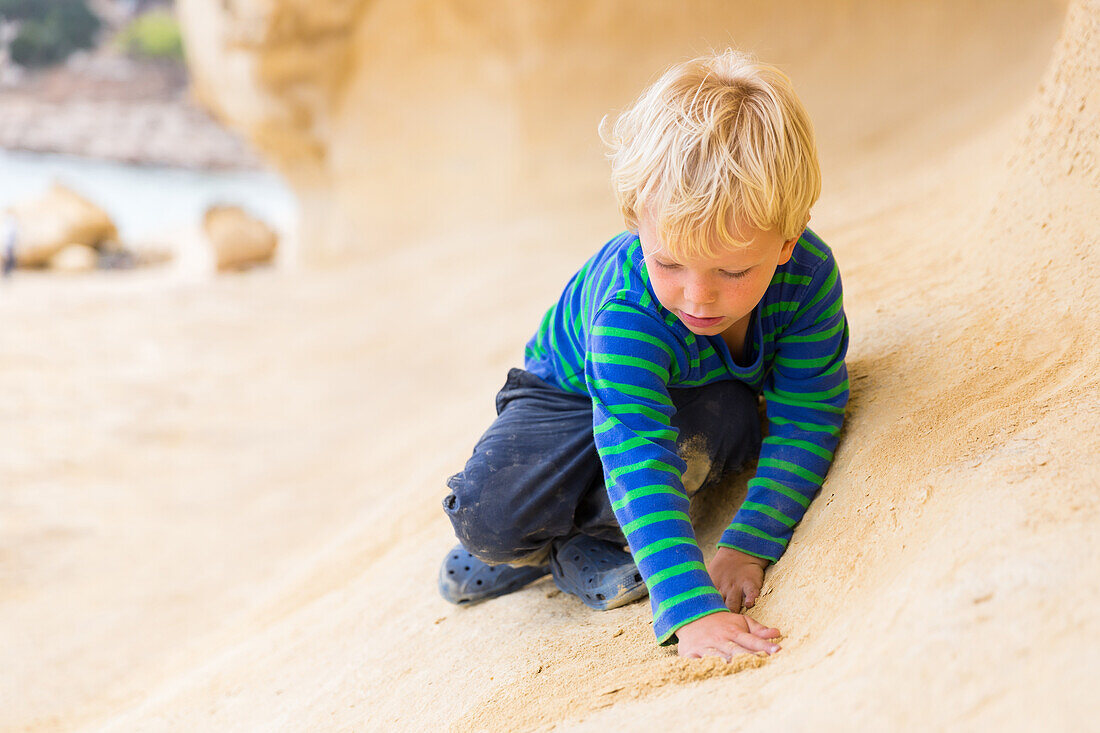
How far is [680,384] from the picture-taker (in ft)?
4.38

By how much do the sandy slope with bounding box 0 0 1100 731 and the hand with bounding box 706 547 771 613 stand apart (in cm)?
3

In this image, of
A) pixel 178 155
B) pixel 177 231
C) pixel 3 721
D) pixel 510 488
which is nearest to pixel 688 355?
pixel 510 488

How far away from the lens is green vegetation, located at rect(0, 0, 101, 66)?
43.0 feet

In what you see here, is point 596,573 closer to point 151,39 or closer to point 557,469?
point 557,469

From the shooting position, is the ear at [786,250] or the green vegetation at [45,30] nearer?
the ear at [786,250]

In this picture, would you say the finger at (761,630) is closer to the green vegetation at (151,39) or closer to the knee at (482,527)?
the knee at (482,527)

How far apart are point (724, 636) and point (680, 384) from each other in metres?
0.38

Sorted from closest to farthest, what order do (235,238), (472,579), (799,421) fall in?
(799,421) → (472,579) → (235,238)

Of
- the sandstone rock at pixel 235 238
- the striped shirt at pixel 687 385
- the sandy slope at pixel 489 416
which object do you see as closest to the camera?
the sandy slope at pixel 489 416

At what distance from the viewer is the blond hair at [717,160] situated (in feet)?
3.50

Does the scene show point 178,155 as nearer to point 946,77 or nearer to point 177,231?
point 177,231

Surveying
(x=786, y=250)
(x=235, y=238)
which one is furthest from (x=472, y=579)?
(x=235, y=238)

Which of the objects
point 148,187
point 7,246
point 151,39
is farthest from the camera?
point 151,39

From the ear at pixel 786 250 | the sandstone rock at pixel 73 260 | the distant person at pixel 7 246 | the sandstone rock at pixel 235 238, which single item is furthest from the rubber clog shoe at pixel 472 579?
the sandstone rock at pixel 73 260
